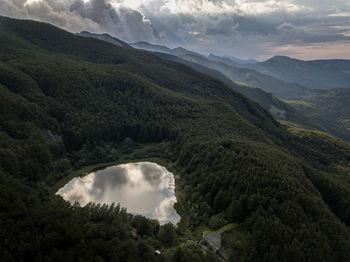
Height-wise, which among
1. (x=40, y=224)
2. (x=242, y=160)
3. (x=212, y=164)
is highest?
(x=40, y=224)

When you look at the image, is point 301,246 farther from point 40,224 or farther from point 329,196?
point 40,224

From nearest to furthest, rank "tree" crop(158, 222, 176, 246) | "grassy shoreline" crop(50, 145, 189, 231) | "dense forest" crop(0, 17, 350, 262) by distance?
1. "dense forest" crop(0, 17, 350, 262)
2. "tree" crop(158, 222, 176, 246)
3. "grassy shoreline" crop(50, 145, 189, 231)

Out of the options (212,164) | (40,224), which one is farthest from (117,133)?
(40,224)

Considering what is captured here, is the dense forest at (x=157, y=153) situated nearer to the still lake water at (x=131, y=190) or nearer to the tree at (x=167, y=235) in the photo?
the tree at (x=167, y=235)

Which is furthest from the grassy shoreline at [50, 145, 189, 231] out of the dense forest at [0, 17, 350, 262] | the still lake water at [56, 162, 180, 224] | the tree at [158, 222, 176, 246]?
the tree at [158, 222, 176, 246]

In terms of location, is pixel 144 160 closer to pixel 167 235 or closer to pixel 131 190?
pixel 131 190

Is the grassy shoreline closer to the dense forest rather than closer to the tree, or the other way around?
the dense forest

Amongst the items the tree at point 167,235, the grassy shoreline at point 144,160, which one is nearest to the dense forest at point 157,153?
the tree at point 167,235
